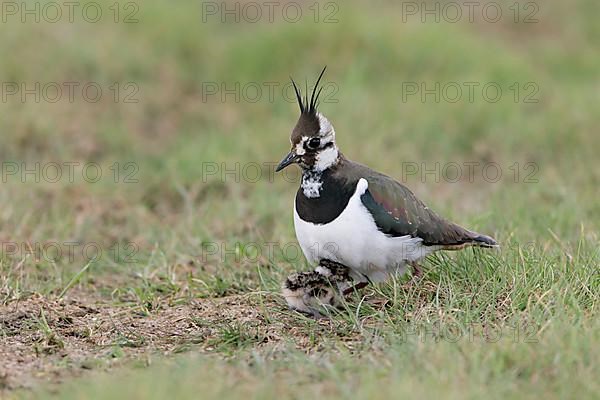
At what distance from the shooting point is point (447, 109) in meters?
8.43

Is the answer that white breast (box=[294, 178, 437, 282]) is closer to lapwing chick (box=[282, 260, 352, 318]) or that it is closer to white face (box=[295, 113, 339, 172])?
lapwing chick (box=[282, 260, 352, 318])

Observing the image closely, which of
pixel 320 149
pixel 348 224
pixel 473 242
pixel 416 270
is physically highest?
pixel 320 149

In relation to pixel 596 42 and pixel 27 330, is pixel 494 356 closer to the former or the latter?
pixel 27 330

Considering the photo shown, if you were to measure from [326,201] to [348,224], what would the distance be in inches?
7.1

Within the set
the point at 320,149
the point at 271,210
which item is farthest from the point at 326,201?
the point at 271,210

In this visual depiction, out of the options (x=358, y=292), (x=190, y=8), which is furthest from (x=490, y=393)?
(x=190, y=8)

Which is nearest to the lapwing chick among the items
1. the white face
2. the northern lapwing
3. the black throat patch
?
the northern lapwing

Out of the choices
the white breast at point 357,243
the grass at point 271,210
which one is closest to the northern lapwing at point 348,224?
the white breast at point 357,243

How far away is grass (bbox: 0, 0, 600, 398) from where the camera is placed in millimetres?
3836

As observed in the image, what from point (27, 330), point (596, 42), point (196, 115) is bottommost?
point (27, 330)

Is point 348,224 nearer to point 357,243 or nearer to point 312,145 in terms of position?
point 357,243

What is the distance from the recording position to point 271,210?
6.80 metres

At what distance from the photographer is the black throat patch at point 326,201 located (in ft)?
15.0

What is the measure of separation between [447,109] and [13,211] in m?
3.80
